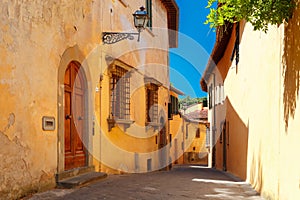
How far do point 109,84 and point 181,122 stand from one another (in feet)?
76.0

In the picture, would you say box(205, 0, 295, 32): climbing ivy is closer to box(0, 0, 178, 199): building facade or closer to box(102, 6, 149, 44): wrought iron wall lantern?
box(0, 0, 178, 199): building facade

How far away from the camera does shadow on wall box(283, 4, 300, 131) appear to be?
15.7 feet

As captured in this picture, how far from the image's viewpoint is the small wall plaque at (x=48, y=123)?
6909 millimetres

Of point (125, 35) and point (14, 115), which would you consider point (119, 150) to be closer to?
point (125, 35)

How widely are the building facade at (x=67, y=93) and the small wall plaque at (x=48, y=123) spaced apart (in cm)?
2

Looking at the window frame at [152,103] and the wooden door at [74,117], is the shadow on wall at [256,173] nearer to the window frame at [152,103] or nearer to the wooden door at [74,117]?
the wooden door at [74,117]

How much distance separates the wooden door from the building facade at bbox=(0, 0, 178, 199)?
20 millimetres

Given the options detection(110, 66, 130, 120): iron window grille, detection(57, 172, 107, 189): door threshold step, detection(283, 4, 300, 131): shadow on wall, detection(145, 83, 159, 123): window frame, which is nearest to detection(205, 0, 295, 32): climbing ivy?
detection(283, 4, 300, 131): shadow on wall

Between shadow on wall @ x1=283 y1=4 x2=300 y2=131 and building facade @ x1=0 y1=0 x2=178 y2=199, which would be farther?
building facade @ x1=0 y1=0 x2=178 y2=199

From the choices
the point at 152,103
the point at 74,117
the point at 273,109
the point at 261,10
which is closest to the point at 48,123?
the point at 74,117

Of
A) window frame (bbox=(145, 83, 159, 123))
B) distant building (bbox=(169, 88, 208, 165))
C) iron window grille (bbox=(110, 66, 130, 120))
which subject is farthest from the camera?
distant building (bbox=(169, 88, 208, 165))

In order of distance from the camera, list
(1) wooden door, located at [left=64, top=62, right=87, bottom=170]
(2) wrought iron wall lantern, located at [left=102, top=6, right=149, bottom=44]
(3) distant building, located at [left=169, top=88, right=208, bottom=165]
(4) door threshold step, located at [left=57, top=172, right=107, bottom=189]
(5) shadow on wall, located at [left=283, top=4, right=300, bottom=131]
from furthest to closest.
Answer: (3) distant building, located at [left=169, top=88, right=208, bottom=165] → (2) wrought iron wall lantern, located at [left=102, top=6, right=149, bottom=44] → (1) wooden door, located at [left=64, top=62, right=87, bottom=170] → (4) door threshold step, located at [left=57, top=172, right=107, bottom=189] → (5) shadow on wall, located at [left=283, top=4, right=300, bottom=131]

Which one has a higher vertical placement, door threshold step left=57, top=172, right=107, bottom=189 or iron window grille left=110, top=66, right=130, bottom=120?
iron window grille left=110, top=66, right=130, bottom=120

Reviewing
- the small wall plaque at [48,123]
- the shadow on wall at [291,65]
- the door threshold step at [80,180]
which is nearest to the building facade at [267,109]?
the shadow on wall at [291,65]
